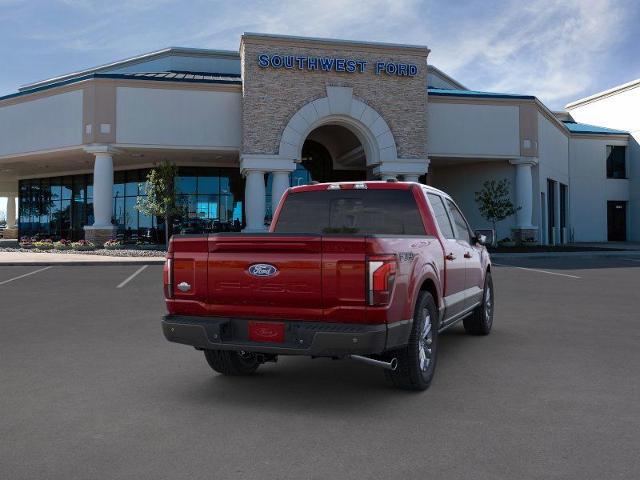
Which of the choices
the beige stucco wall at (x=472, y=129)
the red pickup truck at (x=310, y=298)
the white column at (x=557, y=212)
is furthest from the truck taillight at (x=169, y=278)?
the white column at (x=557, y=212)

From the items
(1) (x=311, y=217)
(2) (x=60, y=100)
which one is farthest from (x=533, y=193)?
(1) (x=311, y=217)

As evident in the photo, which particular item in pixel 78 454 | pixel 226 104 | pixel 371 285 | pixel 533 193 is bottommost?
pixel 78 454

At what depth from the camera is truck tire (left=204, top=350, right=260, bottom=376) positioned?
573 cm

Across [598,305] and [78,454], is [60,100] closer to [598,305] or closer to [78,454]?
[598,305]

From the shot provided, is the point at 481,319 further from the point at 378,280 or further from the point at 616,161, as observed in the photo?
the point at 616,161

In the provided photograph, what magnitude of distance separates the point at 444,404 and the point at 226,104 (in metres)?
25.8

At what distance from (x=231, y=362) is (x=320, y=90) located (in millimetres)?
23888

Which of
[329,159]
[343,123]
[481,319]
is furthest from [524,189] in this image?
[481,319]

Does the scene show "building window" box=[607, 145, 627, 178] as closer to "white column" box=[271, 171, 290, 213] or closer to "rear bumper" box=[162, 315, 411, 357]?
"white column" box=[271, 171, 290, 213]

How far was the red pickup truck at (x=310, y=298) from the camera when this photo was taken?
459 centimetres

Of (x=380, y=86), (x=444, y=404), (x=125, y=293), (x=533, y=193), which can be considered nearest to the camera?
(x=444, y=404)

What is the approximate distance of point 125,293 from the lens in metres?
12.9

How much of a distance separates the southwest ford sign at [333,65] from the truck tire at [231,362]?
2336 cm

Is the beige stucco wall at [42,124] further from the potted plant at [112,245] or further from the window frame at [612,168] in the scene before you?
the window frame at [612,168]
